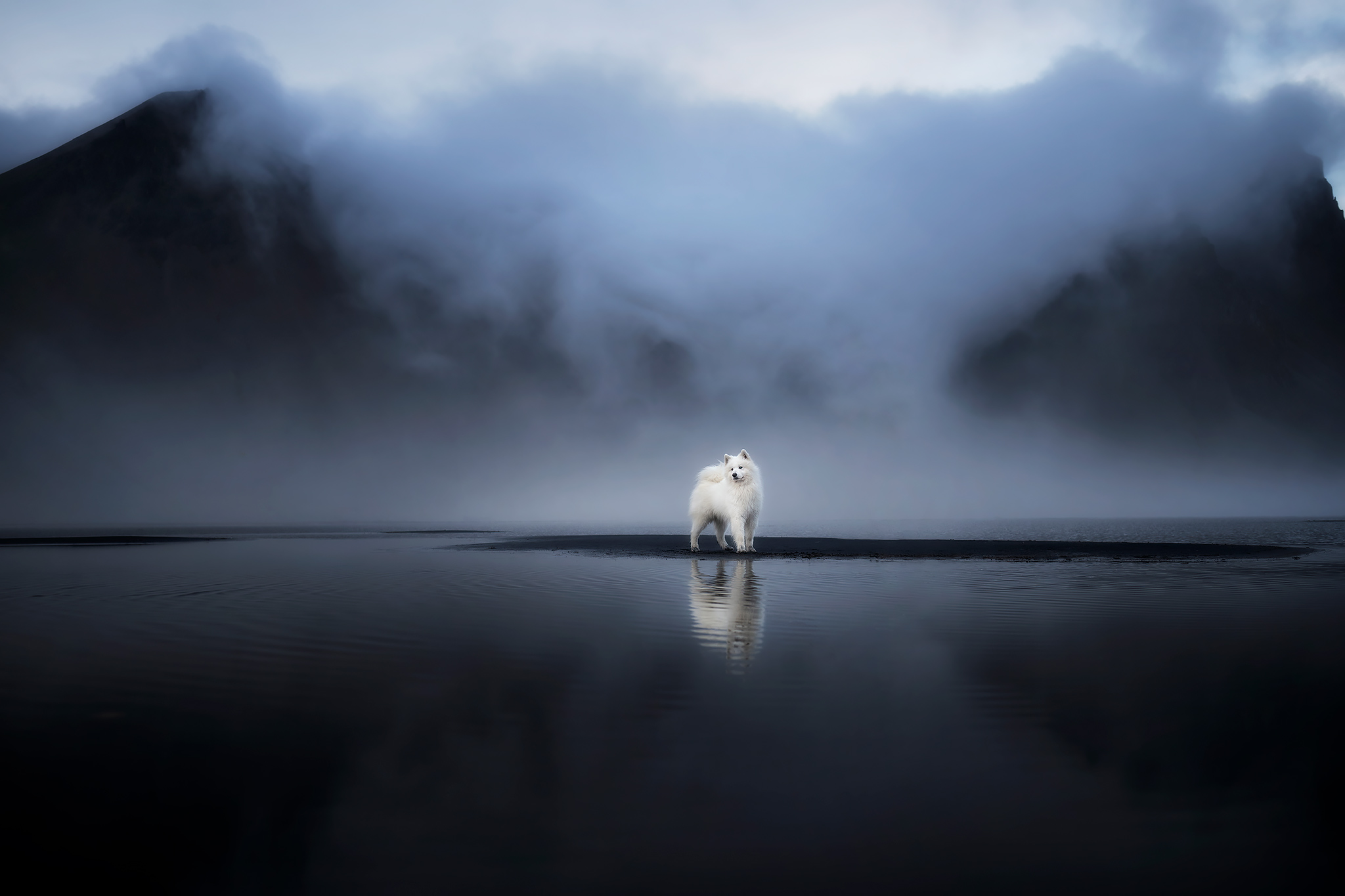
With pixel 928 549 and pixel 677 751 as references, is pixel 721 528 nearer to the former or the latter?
pixel 928 549

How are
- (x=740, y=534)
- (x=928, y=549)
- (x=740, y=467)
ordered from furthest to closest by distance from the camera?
(x=928, y=549), (x=740, y=534), (x=740, y=467)

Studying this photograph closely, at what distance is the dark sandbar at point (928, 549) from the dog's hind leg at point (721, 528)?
15.7 inches

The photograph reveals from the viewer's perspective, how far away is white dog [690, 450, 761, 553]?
22266 mm

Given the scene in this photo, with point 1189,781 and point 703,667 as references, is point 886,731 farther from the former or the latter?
point 703,667

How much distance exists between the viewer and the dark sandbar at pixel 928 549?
72.7 feet

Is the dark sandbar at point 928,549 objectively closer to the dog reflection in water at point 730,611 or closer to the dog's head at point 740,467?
the dog's head at point 740,467

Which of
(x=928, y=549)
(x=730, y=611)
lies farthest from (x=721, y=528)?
(x=730, y=611)

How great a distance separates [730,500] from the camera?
22.7m

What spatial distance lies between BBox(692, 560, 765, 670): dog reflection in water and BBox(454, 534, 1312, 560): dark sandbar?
6.13 metres

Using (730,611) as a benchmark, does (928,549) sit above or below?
above

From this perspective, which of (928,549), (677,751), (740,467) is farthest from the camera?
(928,549)

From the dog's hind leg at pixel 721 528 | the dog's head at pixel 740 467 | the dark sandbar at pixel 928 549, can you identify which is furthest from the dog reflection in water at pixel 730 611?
the dog's hind leg at pixel 721 528

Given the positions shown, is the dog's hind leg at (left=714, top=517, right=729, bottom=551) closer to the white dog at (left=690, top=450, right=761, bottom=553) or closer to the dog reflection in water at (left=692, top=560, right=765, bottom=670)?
the white dog at (left=690, top=450, right=761, bottom=553)

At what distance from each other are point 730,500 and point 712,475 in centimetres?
159
